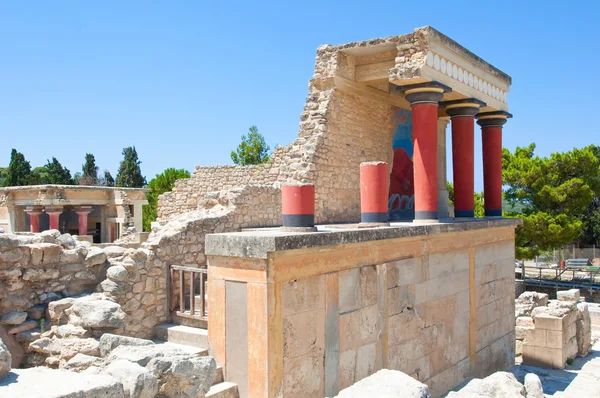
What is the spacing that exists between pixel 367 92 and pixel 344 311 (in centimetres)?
600

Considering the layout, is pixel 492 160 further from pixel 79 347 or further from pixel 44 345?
pixel 44 345

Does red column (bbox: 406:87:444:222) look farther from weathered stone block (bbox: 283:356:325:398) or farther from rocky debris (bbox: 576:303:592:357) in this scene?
rocky debris (bbox: 576:303:592:357)

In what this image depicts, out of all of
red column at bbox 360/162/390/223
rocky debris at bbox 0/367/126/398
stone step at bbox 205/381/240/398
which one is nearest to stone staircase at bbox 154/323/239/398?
stone step at bbox 205/381/240/398

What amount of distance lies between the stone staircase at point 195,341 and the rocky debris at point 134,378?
1.04 metres

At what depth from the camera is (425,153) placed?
32.1 ft

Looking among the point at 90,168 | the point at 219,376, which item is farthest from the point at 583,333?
the point at 90,168

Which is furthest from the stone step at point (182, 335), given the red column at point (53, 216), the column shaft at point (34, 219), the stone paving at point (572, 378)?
A: the red column at point (53, 216)

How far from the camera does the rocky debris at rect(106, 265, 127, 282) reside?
7453 millimetres

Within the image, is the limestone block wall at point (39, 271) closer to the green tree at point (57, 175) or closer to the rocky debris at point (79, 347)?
the rocky debris at point (79, 347)

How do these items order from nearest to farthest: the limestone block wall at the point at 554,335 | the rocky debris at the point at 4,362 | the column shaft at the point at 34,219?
the rocky debris at the point at 4,362, the limestone block wall at the point at 554,335, the column shaft at the point at 34,219

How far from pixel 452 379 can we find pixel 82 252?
6683 millimetres

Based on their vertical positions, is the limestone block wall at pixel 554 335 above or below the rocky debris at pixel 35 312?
below

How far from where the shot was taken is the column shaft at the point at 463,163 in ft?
39.9

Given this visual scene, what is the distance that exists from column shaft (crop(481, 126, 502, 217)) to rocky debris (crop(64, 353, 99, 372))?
10.5 meters
